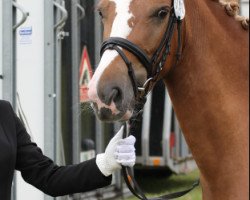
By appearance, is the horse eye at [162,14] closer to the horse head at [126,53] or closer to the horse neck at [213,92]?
the horse head at [126,53]

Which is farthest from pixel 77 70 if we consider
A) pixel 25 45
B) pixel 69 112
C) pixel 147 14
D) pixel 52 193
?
pixel 147 14

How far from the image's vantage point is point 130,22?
9.41ft

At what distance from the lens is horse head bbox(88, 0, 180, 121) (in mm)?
2748

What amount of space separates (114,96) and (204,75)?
49 centimetres

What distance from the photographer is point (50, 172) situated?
10.9 ft

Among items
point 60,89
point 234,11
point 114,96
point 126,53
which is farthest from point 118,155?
point 60,89

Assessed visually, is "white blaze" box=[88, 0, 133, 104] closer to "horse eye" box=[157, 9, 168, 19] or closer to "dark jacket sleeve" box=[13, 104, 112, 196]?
"horse eye" box=[157, 9, 168, 19]

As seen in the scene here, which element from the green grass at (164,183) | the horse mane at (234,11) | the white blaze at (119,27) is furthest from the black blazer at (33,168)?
the green grass at (164,183)

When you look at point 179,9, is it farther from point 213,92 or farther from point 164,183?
point 164,183

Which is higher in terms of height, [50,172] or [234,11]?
[234,11]

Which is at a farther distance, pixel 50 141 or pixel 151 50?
pixel 50 141

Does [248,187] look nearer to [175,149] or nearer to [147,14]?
[147,14]

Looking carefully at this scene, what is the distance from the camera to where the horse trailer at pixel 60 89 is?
176 inches

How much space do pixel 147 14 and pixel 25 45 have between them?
82.8 inches
